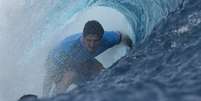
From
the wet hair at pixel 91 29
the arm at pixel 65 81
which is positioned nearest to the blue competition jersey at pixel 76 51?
the arm at pixel 65 81

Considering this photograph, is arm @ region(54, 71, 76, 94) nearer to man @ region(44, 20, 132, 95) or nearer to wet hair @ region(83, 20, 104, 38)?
man @ region(44, 20, 132, 95)

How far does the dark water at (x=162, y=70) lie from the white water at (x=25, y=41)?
279 centimetres

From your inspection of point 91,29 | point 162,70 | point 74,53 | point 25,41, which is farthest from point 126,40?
point 162,70

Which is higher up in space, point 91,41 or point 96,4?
point 96,4

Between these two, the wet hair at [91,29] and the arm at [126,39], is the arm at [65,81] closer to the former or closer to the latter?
the wet hair at [91,29]

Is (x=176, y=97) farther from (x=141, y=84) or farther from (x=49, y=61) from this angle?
(x=49, y=61)

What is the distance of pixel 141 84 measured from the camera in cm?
103

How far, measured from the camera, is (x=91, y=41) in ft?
12.8

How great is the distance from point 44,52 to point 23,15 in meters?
0.45

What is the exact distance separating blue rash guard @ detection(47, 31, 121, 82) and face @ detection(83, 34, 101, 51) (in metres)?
0.05

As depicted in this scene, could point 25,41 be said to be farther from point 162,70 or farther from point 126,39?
point 162,70

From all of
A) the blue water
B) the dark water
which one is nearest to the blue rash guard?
the blue water

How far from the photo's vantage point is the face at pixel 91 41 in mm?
3875

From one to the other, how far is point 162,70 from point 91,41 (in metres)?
2.72
